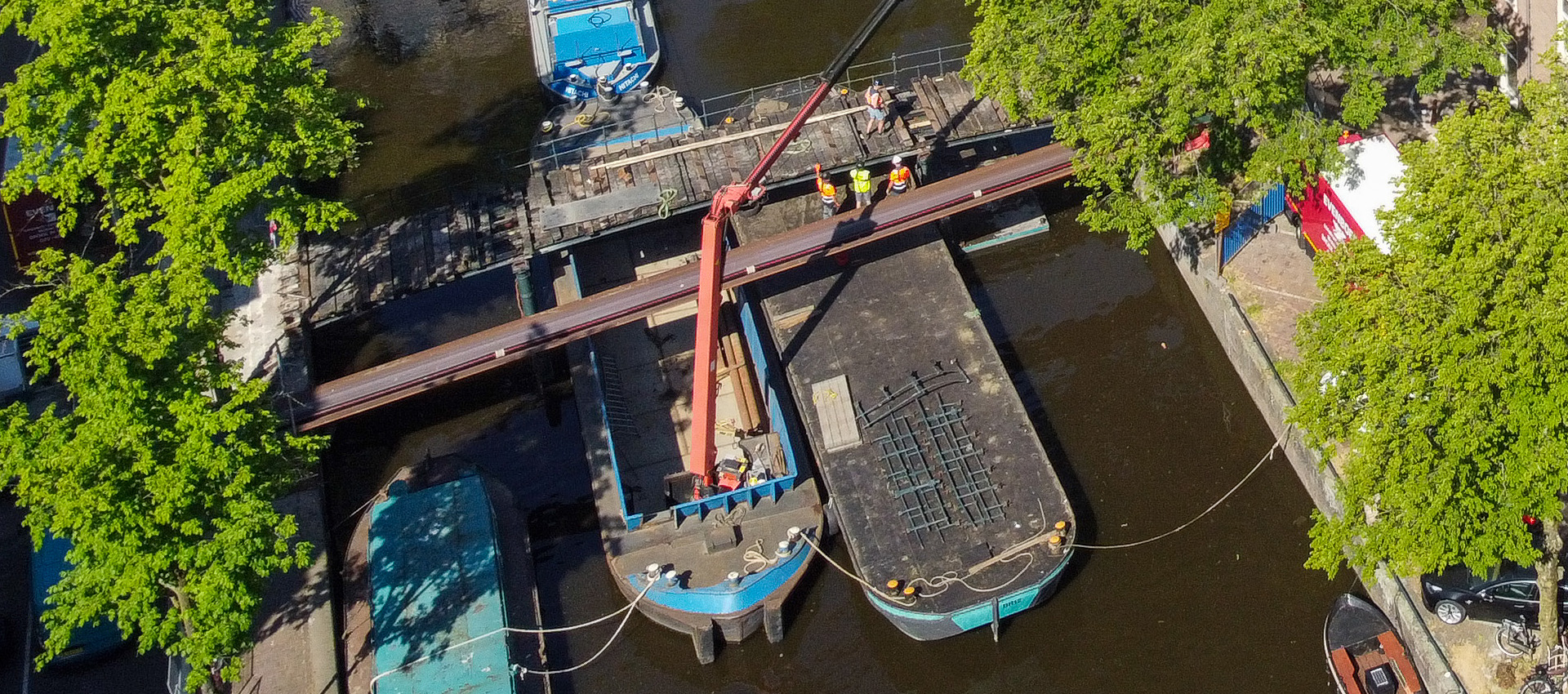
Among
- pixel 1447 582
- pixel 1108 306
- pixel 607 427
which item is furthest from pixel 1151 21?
pixel 607 427

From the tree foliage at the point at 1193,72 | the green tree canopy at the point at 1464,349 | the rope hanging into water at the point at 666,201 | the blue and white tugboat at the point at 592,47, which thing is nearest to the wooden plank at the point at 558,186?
the rope hanging into water at the point at 666,201

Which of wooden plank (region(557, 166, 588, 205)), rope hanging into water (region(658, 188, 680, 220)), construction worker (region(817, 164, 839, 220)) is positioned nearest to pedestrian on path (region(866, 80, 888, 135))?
construction worker (region(817, 164, 839, 220))

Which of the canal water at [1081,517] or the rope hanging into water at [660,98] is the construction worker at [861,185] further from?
the rope hanging into water at [660,98]

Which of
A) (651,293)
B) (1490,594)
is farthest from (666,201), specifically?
Answer: (1490,594)

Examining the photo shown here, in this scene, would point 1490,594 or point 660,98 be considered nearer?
point 1490,594

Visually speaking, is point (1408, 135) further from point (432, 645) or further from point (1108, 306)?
point (432, 645)

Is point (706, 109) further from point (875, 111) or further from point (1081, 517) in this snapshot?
point (1081, 517)
